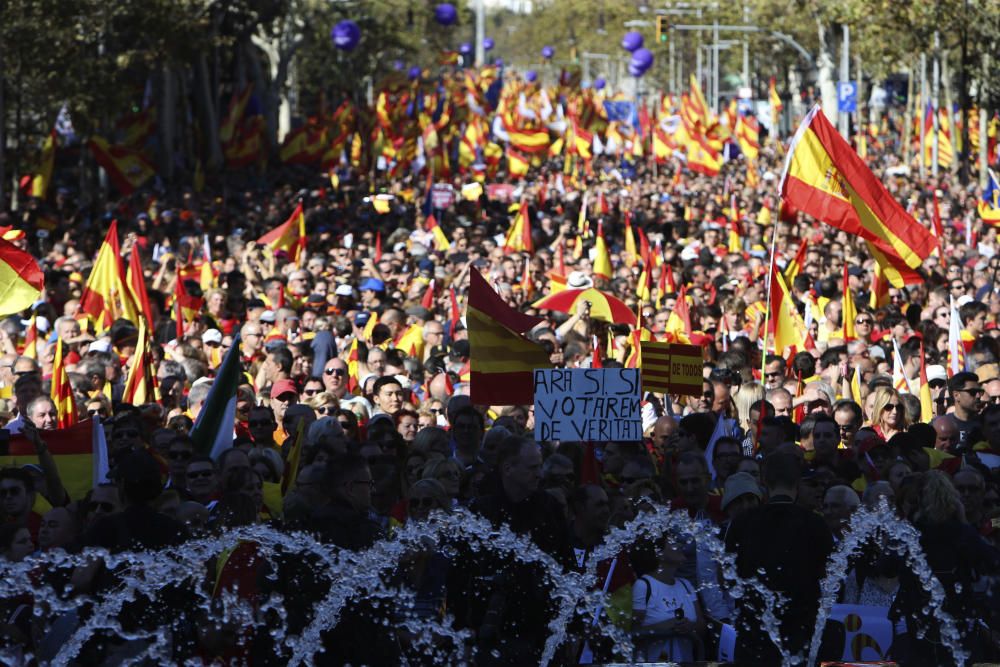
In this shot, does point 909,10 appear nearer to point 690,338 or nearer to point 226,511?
point 690,338

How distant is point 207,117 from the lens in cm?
5381

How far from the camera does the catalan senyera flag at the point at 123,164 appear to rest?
3067 centimetres

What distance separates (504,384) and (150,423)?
2.08m

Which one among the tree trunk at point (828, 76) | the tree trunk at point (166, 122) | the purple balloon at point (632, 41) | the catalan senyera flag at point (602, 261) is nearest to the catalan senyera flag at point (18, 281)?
the catalan senyera flag at point (602, 261)

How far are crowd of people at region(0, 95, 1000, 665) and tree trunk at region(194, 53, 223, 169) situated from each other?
32.4m

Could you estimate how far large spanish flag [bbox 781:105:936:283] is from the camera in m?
13.0

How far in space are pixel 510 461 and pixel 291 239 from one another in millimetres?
16684

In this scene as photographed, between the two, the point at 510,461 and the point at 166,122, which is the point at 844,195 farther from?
the point at 166,122

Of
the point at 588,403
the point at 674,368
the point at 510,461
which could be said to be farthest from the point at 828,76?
the point at 510,461

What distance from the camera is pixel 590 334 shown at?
50.3 ft

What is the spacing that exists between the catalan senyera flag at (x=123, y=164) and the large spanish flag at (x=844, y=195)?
753 inches

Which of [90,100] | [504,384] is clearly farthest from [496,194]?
[504,384]

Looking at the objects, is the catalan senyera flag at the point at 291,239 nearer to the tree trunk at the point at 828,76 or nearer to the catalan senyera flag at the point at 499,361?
the catalan senyera flag at the point at 499,361

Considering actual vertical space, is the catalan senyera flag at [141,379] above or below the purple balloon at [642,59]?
below
